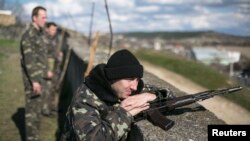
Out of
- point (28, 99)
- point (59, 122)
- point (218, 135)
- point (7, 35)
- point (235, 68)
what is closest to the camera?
point (218, 135)

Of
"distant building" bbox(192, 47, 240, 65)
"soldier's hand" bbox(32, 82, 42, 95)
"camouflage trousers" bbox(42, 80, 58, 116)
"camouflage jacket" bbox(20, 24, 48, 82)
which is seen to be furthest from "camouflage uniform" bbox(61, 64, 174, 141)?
"distant building" bbox(192, 47, 240, 65)

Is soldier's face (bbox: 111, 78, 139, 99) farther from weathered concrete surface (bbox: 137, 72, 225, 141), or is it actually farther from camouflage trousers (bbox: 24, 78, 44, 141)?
camouflage trousers (bbox: 24, 78, 44, 141)

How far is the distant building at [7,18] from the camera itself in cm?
4503

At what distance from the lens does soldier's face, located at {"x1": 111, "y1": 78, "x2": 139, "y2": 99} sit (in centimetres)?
362

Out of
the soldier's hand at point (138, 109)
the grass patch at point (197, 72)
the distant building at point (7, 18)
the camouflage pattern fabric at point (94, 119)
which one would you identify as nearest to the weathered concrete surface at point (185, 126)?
the soldier's hand at point (138, 109)

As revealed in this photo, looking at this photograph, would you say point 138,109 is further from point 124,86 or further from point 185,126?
point 185,126

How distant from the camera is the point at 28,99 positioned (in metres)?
6.95

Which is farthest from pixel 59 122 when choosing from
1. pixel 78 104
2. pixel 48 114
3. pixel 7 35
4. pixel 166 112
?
pixel 7 35

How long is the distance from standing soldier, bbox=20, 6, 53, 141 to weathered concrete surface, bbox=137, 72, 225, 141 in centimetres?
297

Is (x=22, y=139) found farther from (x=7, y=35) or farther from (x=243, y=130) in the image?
(x=7, y=35)

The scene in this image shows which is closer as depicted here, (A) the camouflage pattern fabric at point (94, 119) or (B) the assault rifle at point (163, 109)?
(A) the camouflage pattern fabric at point (94, 119)

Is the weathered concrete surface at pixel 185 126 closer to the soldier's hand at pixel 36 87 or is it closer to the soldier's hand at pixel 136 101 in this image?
the soldier's hand at pixel 136 101

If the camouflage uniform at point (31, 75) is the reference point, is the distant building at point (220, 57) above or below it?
below

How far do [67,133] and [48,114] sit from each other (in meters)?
5.95
